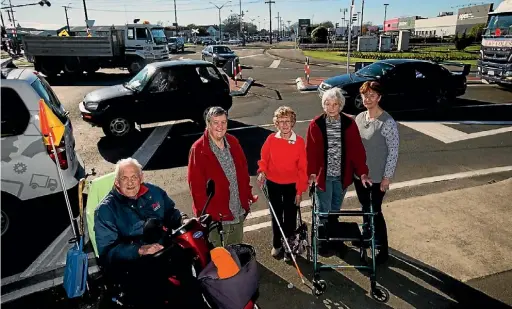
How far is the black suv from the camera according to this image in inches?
347

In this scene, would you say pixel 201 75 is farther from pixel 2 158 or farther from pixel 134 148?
pixel 2 158

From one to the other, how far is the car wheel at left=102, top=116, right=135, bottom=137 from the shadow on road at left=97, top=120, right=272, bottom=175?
0.20 m

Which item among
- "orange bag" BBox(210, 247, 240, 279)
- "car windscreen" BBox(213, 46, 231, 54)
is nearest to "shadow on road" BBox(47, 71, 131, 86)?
"car windscreen" BBox(213, 46, 231, 54)

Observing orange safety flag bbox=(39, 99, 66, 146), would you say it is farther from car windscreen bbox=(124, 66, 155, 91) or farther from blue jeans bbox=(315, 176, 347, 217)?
car windscreen bbox=(124, 66, 155, 91)

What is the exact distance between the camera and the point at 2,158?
176 inches

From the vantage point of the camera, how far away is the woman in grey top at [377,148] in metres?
3.91

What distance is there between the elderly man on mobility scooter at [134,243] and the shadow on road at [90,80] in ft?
57.3

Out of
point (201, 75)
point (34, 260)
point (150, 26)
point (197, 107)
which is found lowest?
point (34, 260)

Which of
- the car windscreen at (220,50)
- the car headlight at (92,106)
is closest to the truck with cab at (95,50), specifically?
the car windscreen at (220,50)

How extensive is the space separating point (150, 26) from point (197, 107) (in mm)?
16074

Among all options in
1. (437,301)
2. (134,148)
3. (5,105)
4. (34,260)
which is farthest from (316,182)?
(134,148)

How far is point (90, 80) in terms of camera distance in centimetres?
2039

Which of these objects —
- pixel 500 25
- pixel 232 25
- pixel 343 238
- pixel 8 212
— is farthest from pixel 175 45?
pixel 232 25

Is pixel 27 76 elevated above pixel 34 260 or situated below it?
above
